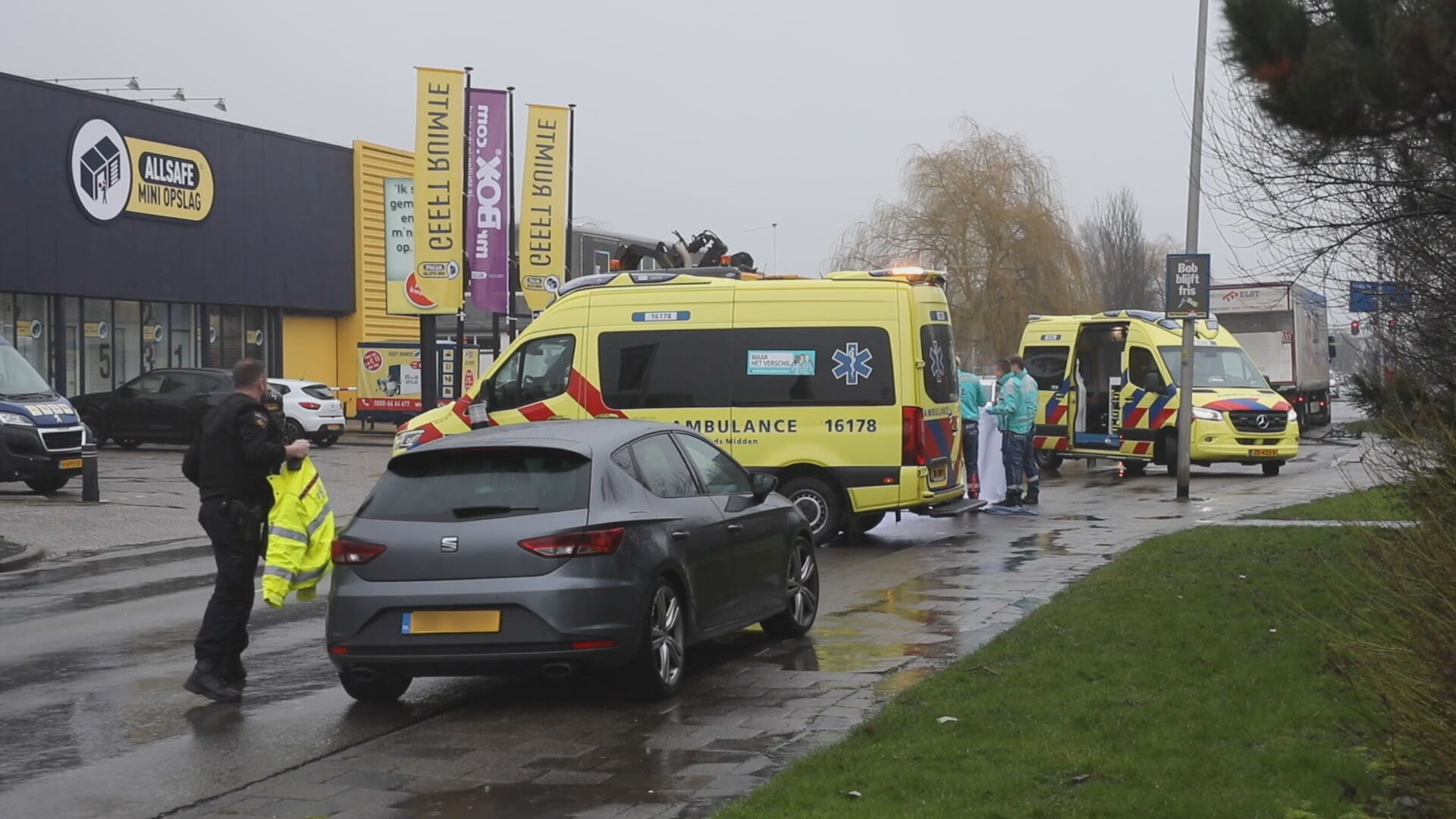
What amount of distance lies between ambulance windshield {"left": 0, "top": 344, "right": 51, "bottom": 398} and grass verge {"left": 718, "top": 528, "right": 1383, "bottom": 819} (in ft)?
54.9

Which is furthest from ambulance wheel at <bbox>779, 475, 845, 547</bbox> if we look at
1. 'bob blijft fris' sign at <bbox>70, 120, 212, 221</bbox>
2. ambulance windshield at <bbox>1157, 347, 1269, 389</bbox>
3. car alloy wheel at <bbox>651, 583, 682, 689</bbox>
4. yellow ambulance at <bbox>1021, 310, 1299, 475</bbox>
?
'bob blijft fris' sign at <bbox>70, 120, 212, 221</bbox>

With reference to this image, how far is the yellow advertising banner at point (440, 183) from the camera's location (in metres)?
30.1

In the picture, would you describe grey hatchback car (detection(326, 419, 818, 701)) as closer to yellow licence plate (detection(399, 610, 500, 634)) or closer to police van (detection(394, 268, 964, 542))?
yellow licence plate (detection(399, 610, 500, 634))

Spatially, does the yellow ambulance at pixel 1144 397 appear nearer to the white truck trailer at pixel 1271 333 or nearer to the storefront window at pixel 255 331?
the white truck trailer at pixel 1271 333

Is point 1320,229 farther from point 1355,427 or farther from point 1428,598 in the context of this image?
point 1428,598

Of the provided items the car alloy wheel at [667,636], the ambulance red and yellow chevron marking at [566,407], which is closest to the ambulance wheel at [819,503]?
the ambulance red and yellow chevron marking at [566,407]

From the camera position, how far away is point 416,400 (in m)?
41.1

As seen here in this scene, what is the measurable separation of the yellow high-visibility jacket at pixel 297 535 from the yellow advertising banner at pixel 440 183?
2142cm

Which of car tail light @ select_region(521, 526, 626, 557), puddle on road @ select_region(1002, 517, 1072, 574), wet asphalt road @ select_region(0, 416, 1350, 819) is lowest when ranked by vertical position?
wet asphalt road @ select_region(0, 416, 1350, 819)

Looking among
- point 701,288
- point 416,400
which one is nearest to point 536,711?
point 701,288

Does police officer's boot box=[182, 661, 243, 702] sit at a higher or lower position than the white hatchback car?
lower

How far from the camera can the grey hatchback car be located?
27.0 feet

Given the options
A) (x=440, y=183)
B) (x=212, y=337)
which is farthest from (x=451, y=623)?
(x=212, y=337)

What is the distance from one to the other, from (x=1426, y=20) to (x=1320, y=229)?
4024 millimetres
